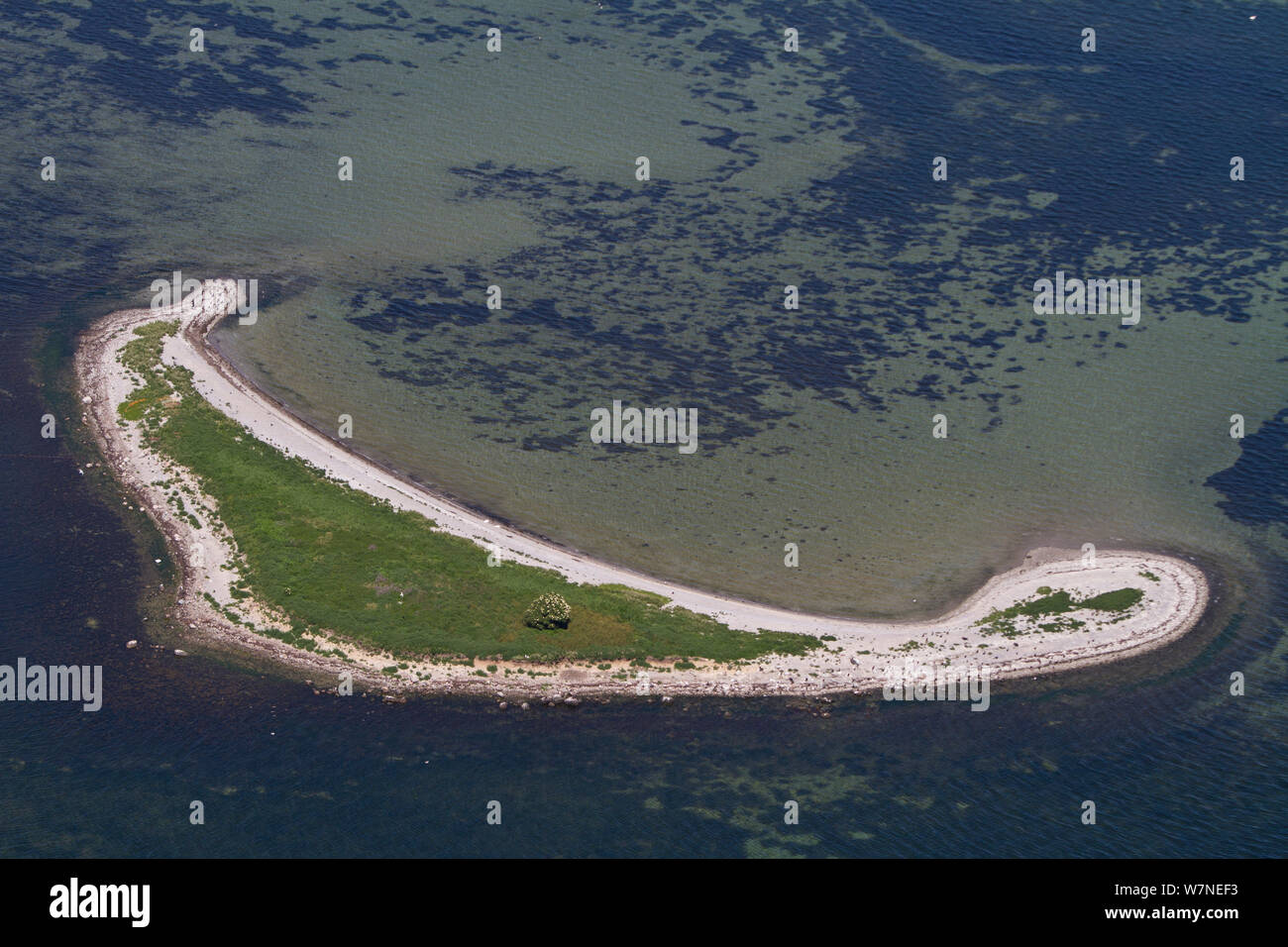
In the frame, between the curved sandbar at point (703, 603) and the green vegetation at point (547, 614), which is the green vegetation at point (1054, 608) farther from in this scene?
the green vegetation at point (547, 614)

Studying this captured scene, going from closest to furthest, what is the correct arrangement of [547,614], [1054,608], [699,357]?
1. [547,614]
2. [1054,608]
3. [699,357]

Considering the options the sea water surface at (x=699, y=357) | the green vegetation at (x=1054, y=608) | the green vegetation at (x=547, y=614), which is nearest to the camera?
the sea water surface at (x=699, y=357)

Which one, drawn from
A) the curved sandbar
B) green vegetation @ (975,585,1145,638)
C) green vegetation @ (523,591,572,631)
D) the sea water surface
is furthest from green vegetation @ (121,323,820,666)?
green vegetation @ (975,585,1145,638)

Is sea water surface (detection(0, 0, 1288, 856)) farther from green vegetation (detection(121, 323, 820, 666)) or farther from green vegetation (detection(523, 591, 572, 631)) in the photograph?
green vegetation (detection(523, 591, 572, 631))

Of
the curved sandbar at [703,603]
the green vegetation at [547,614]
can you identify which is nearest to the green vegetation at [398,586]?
the green vegetation at [547,614]

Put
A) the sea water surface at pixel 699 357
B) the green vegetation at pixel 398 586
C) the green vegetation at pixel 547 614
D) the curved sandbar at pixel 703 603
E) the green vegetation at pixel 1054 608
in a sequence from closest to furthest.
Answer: the sea water surface at pixel 699 357 → the curved sandbar at pixel 703 603 → the green vegetation at pixel 398 586 → the green vegetation at pixel 547 614 → the green vegetation at pixel 1054 608

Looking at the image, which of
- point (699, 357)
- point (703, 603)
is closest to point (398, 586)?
point (703, 603)

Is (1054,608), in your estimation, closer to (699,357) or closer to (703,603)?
(703,603)

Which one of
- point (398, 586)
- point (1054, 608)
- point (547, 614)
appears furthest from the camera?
point (1054, 608)

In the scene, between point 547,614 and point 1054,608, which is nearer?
point 547,614
